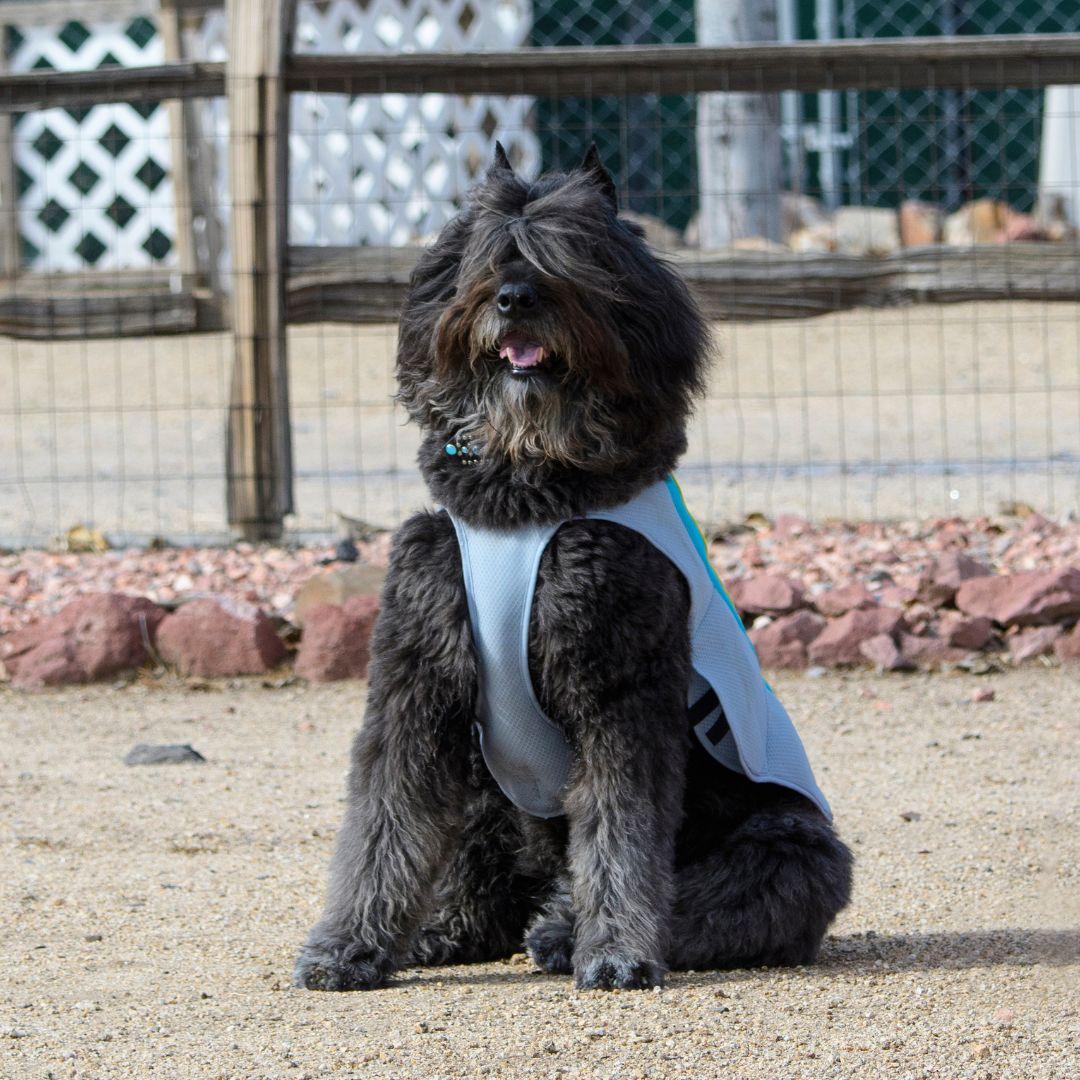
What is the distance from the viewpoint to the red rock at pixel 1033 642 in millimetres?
6684

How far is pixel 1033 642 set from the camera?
6684mm

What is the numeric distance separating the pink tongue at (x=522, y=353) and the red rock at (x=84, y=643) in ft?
12.1

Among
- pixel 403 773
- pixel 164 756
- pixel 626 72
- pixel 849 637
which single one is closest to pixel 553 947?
pixel 403 773

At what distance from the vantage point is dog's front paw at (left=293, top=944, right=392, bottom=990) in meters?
3.52

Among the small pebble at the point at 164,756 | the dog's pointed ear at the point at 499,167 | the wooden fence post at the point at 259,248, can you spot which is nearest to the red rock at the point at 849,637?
the small pebble at the point at 164,756

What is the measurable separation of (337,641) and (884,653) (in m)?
2.07

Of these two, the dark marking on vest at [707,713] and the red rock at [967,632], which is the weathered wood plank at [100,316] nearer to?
the red rock at [967,632]

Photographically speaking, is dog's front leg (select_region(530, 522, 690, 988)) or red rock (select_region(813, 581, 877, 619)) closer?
dog's front leg (select_region(530, 522, 690, 988))

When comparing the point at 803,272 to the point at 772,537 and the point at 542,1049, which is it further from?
the point at 542,1049

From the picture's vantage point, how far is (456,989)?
3561 mm

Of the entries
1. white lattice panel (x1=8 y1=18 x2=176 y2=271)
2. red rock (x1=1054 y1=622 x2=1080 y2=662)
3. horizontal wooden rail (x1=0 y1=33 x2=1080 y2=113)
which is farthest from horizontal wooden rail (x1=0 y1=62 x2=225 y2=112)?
white lattice panel (x1=8 y1=18 x2=176 y2=271)

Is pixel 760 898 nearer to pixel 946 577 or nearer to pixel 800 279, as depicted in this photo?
pixel 946 577

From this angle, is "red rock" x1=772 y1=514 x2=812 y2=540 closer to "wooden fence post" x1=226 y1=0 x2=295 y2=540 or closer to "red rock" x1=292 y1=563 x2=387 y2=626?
"red rock" x1=292 y1=563 x2=387 y2=626

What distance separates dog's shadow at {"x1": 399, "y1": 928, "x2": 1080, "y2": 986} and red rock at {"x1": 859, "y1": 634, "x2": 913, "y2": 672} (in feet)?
8.66
